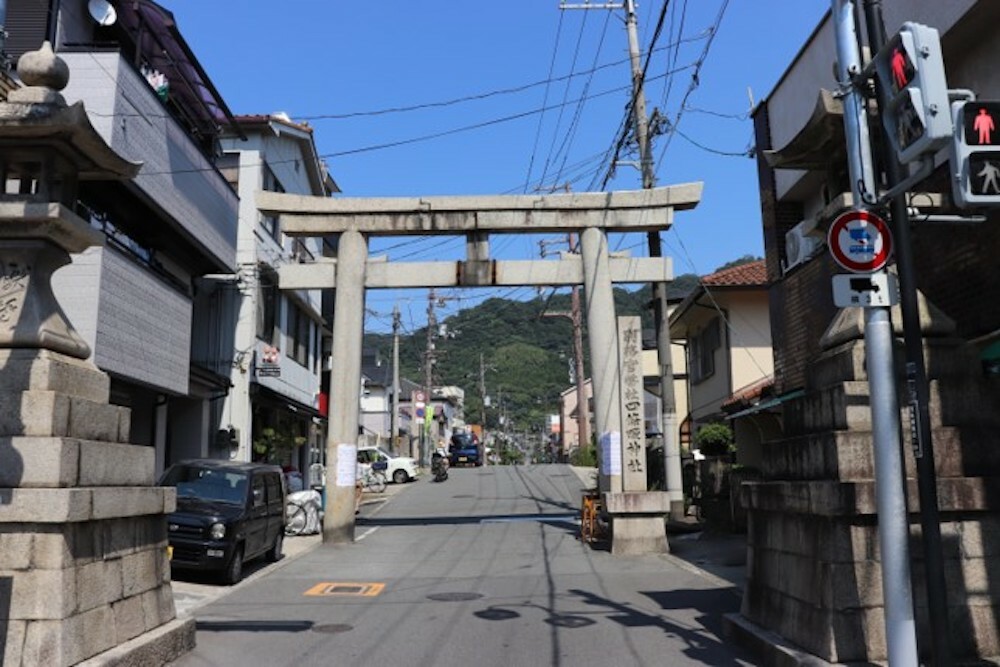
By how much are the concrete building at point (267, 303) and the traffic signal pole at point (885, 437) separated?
18.6m

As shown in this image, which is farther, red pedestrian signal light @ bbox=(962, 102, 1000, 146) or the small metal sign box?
the small metal sign box

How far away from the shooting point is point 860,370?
265 inches

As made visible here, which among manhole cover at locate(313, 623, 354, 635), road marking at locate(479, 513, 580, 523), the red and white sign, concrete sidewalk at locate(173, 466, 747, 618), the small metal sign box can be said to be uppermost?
the red and white sign

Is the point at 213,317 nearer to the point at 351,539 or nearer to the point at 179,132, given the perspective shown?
the point at 179,132

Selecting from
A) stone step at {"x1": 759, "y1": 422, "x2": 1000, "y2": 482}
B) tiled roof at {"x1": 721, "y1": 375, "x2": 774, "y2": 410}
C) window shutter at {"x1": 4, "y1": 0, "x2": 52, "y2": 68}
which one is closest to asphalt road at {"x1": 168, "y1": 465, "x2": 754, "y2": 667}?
stone step at {"x1": 759, "y1": 422, "x2": 1000, "y2": 482}

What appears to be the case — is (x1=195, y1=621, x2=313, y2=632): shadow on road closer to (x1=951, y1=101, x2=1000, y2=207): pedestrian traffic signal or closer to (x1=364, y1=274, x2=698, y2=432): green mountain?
(x1=951, y1=101, x2=1000, y2=207): pedestrian traffic signal

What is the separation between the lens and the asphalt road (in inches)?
301

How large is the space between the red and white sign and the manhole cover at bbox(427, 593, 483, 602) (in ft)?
23.4

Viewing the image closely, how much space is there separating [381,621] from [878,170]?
706 cm

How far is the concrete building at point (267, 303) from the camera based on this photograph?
878 inches

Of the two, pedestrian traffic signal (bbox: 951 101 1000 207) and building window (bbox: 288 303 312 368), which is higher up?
building window (bbox: 288 303 312 368)

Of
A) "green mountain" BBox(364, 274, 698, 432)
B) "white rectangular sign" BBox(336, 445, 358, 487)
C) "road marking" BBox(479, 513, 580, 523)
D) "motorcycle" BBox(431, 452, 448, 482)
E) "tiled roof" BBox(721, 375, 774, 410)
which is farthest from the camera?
"green mountain" BBox(364, 274, 698, 432)

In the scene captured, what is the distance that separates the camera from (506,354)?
9575 centimetres

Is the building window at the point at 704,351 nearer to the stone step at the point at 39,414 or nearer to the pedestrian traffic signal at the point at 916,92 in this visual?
the pedestrian traffic signal at the point at 916,92
